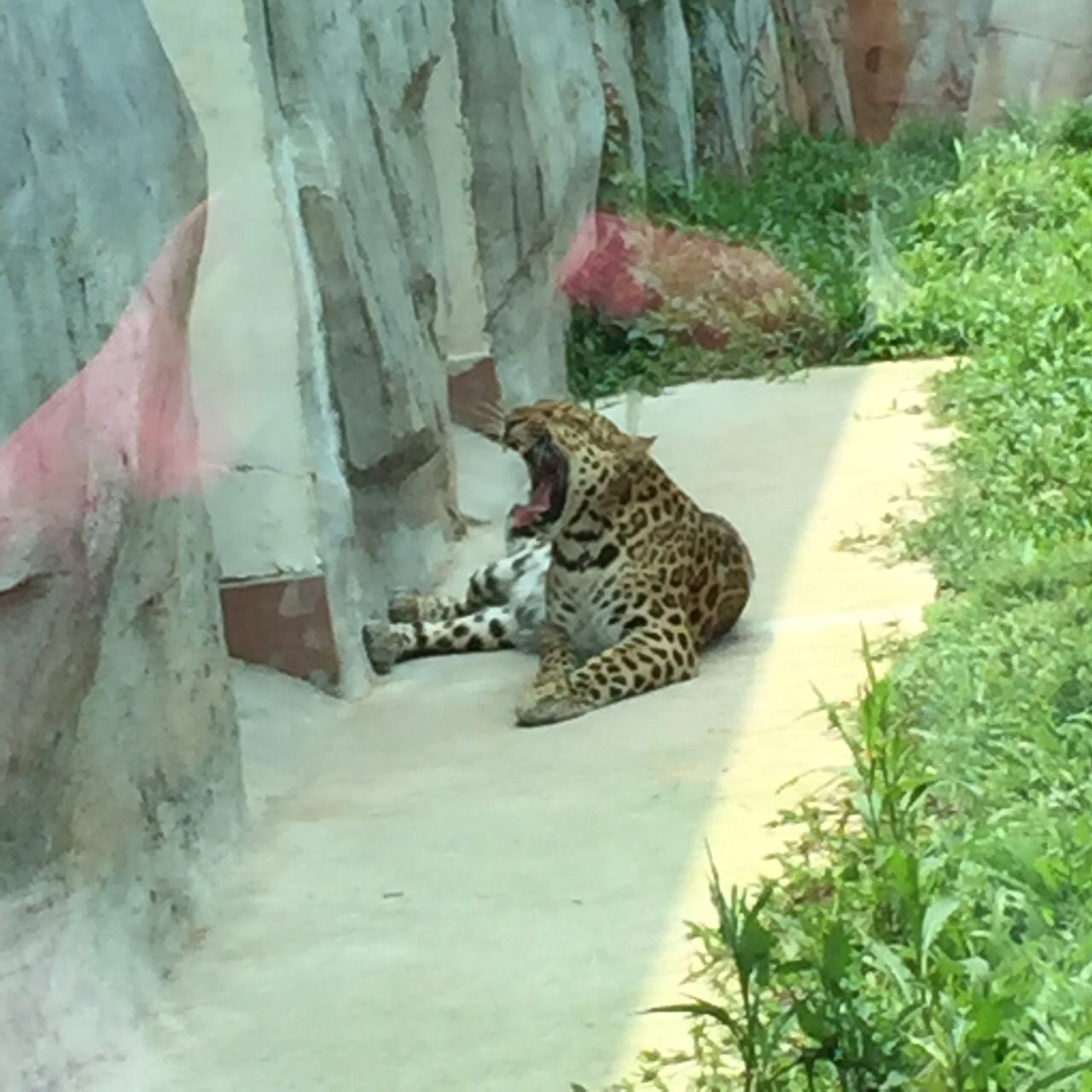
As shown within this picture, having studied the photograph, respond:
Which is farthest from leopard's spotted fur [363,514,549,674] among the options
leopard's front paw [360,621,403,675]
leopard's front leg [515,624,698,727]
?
leopard's front leg [515,624,698,727]

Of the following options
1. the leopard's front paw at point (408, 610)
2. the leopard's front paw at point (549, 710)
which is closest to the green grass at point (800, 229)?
the leopard's front paw at point (408, 610)

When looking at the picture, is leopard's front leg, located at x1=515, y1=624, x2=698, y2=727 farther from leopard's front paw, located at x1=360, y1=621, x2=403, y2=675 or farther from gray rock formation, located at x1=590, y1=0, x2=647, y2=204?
gray rock formation, located at x1=590, y1=0, x2=647, y2=204

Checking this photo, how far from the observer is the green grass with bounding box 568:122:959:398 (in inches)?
300

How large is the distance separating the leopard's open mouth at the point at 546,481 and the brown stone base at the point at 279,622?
568mm

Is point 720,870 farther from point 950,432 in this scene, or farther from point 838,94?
point 838,94

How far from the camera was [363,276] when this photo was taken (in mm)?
5207

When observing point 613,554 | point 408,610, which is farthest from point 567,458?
point 408,610

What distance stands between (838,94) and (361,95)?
4308 mm

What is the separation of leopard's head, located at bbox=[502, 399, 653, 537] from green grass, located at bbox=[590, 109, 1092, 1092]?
72cm

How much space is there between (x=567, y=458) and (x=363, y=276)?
82cm

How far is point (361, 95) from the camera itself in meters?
5.52

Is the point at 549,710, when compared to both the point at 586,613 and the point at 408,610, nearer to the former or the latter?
the point at 586,613

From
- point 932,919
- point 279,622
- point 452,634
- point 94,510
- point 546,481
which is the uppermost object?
point 94,510

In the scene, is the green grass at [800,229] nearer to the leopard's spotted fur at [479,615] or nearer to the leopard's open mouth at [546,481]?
the leopard's spotted fur at [479,615]
